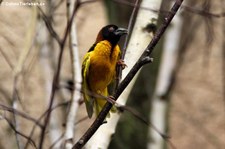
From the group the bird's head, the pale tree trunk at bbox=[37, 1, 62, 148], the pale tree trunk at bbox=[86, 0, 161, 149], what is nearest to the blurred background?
the pale tree trunk at bbox=[37, 1, 62, 148]

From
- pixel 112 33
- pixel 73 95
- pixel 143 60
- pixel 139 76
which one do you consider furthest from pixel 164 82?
pixel 143 60

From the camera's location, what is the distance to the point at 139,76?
20.3ft

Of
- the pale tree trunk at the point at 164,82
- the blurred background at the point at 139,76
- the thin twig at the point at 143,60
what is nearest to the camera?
the thin twig at the point at 143,60

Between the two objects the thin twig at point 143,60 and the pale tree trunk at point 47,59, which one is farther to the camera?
the pale tree trunk at point 47,59

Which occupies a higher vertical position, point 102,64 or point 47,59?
point 102,64

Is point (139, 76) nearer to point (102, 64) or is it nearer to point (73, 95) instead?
point (102, 64)

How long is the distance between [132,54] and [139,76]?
3.44 meters

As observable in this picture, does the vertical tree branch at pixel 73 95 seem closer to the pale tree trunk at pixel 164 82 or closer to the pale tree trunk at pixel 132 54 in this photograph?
the pale tree trunk at pixel 132 54

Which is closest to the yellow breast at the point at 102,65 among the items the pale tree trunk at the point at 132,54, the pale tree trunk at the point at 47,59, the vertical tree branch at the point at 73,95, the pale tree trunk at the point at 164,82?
the vertical tree branch at the point at 73,95

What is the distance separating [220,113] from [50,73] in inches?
256

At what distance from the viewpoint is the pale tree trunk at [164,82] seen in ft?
18.5

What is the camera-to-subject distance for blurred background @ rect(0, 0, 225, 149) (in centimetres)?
458

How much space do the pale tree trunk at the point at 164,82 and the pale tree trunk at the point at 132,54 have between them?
8.81 ft

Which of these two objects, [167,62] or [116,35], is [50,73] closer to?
[167,62]
